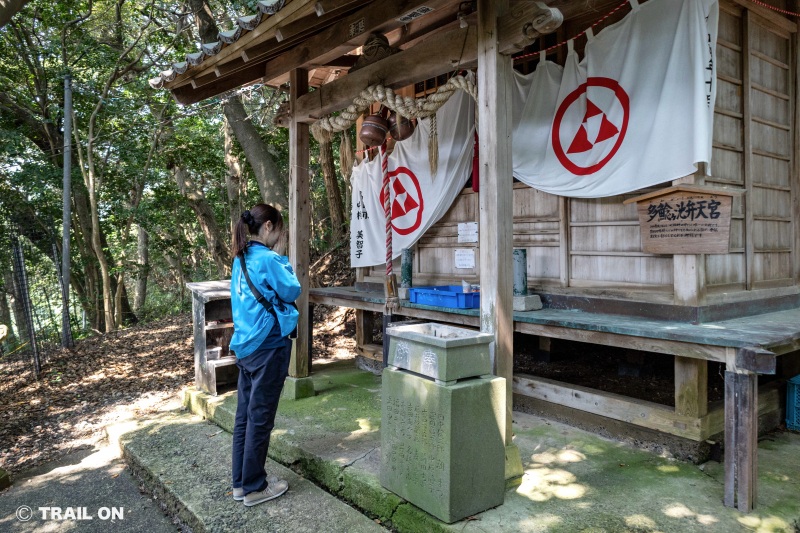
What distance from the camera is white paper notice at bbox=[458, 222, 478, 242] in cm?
645

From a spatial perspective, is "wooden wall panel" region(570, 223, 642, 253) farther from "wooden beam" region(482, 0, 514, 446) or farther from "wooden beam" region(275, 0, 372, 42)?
"wooden beam" region(275, 0, 372, 42)

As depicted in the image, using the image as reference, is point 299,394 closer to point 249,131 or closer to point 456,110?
point 456,110

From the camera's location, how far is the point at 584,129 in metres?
5.09

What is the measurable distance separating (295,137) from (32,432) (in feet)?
15.3

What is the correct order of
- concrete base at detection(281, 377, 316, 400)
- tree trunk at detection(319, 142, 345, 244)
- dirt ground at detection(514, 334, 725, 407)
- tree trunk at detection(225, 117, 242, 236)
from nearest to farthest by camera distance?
dirt ground at detection(514, 334, 725, 407)
concrete base at detection(281, 377, 316, 400)
tree trunk at detection(319, 142, 345, 244)
tree trunk at detection(225, 117, 242, 236)

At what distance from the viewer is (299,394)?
6.18 meters

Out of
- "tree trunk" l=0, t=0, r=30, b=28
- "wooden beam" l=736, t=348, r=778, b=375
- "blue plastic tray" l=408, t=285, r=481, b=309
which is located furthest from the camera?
"blue plastic tray" l=408, t=285, r=481, b=309

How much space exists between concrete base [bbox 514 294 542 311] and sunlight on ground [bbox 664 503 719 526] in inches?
84.1

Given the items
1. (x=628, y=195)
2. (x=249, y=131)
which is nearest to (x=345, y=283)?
(x=249, y=131)

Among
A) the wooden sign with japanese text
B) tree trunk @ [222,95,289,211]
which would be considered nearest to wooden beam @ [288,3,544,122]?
the wooden sign with japanese text

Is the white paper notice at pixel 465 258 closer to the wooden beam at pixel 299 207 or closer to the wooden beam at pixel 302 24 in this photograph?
the wooden beam at pixel 299 207

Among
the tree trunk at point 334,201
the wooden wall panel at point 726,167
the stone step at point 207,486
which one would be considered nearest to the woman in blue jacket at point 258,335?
the stone step at point 207,486

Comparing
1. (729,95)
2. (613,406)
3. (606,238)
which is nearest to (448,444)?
(613,406)

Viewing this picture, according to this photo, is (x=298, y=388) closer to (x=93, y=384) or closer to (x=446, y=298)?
(x=446, y=298)
